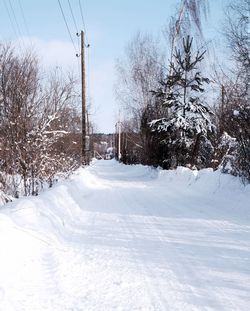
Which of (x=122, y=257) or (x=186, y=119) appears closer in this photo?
(x=122, y=257)

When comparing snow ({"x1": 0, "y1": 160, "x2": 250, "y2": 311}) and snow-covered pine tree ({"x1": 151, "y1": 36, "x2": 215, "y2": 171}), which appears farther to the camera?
snow-covered pine tree ({"x1": 151, "y1": 36, "x2": 215, "y2": 171})

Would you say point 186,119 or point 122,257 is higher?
point 186,119

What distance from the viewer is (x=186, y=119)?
21906 mm

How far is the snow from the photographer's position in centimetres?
412

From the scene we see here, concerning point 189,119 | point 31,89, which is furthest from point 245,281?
point 189,119

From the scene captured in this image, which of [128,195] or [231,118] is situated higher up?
[231,118]

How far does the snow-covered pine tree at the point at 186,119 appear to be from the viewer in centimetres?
2177

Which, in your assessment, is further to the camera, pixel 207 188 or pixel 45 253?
pixel 207 188

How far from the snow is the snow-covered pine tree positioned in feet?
37.8

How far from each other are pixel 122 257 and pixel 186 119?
1681cm

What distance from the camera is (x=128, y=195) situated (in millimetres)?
14039

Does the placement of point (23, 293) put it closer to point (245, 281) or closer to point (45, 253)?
point (45, 253)

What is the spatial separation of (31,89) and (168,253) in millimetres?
6425

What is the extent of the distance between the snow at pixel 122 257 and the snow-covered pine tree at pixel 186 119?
11.5 metres
